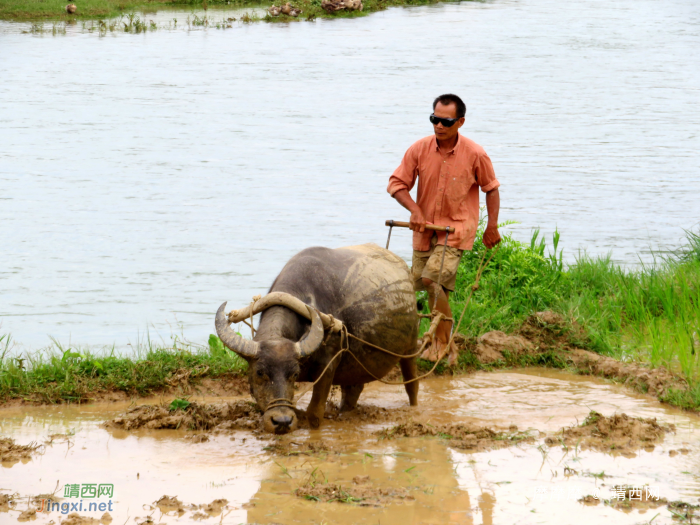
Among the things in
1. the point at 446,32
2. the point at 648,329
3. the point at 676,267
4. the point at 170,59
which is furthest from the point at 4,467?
the point at 446,32

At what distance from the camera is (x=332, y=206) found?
12828 millimetres

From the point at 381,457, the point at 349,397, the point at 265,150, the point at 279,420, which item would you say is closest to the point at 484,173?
the point at 349,397

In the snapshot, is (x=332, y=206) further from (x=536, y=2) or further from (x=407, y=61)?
(x=536, y=2)

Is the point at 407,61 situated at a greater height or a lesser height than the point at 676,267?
greater

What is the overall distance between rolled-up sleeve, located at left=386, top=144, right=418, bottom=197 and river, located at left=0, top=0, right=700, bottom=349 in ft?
9.25

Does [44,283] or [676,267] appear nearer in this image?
[676,267]

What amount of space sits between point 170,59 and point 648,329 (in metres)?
22.0

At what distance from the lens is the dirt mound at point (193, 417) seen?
5.42 m

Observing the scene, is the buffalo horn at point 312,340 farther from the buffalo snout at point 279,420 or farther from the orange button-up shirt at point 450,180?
the orange button-up shirt at point 450,180

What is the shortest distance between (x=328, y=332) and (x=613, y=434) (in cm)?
190

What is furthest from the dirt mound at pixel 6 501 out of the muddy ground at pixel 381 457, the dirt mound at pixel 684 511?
the dirt mound at pixel 684 511

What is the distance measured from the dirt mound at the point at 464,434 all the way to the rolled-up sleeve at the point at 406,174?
175cm

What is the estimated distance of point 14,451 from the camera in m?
4.97

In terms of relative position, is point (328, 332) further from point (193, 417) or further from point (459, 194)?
point (459, 194)
